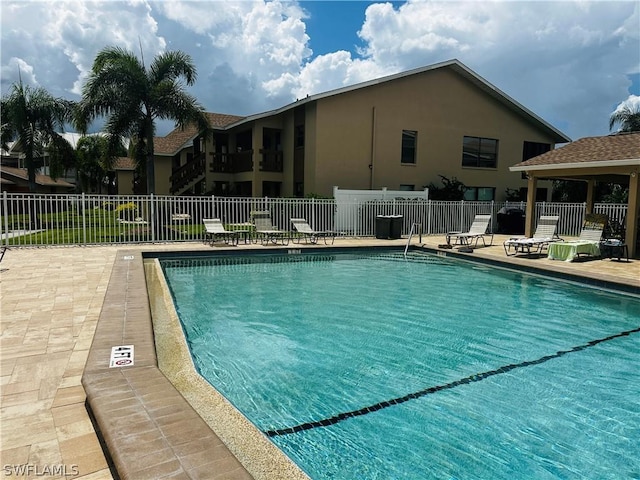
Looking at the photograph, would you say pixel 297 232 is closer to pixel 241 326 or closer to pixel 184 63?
pixel 184 63

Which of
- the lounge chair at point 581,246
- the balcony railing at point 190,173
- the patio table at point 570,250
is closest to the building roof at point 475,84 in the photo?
the balcony railing at point 190,173

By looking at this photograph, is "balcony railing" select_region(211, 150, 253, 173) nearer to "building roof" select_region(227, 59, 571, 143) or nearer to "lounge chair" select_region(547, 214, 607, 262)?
"building roof" select_region(227, 59, 571, 143)

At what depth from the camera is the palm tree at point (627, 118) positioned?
29.9 m

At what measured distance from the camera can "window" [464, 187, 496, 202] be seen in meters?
24.7

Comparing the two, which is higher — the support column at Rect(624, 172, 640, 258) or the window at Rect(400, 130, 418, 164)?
the window at Rect(400, 130, 418, 164)

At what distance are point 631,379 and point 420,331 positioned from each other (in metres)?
2.62

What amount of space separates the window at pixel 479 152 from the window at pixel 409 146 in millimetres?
3444

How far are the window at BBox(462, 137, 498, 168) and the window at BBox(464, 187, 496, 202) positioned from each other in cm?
132

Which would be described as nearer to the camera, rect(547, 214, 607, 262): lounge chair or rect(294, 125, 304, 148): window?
rect(547, 214, 607, 262): lounge chair

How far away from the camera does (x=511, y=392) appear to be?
453cm

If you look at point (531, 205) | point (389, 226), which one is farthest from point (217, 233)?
point (531, 205)

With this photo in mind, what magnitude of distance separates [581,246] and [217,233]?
1088 cm

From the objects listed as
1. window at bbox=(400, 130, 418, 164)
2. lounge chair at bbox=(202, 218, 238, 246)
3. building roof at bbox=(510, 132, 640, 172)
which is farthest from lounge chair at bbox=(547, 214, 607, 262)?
window at bbox=(400, 130, 418, 164)

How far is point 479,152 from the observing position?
81.9ft
